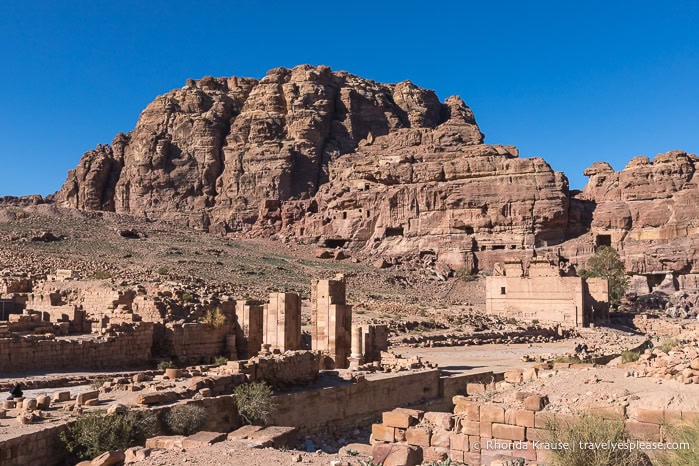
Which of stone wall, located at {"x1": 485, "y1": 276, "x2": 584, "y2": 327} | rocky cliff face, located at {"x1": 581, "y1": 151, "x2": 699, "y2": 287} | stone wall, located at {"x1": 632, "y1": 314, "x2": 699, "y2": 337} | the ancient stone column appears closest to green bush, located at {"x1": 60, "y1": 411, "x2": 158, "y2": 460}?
the ancient stone column

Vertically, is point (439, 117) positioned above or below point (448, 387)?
above

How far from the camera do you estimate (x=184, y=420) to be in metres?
10.7

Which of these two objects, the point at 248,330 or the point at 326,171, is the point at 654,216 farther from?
the point at 248,330

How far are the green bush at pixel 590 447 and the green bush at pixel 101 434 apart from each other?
5628 millimetres

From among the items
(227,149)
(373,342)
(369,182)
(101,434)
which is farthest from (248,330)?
(227,149)

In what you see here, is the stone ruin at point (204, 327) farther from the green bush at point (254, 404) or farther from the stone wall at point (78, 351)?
the green bush at point (254, 404)

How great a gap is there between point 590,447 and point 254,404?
6168mm

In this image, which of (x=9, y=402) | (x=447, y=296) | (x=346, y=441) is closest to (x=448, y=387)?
(x=346, y=441)

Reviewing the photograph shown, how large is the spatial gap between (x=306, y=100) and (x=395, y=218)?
109 ft

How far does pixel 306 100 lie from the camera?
323 ft

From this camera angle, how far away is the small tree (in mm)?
53938

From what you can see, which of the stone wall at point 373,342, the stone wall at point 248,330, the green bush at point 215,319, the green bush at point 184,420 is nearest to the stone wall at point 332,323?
the stone wall at point 373,342

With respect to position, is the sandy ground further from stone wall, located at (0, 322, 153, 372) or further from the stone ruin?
the stone ruin

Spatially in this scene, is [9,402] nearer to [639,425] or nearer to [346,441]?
[346,441]
